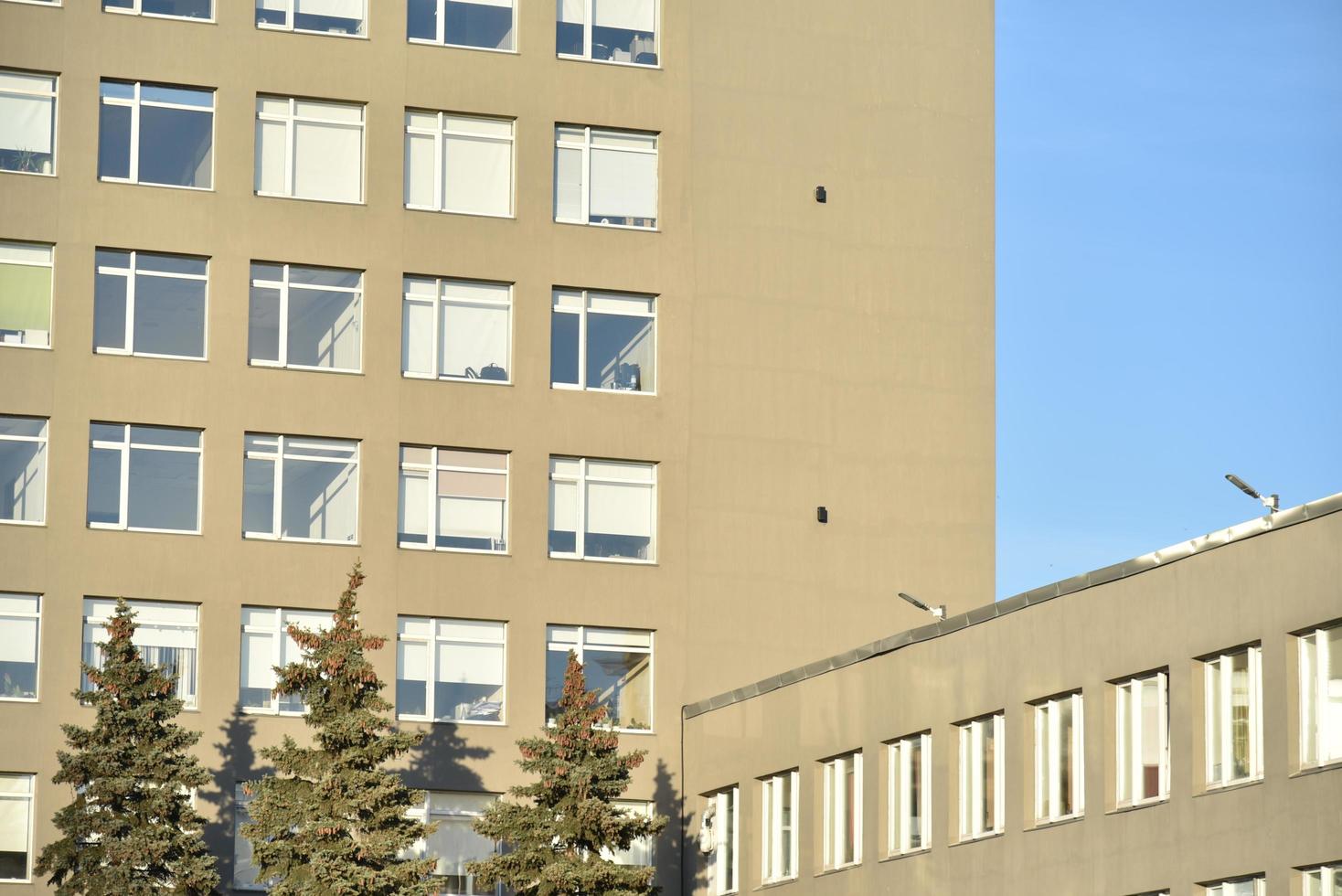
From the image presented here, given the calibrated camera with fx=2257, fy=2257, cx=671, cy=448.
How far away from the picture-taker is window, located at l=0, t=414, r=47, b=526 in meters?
38.0

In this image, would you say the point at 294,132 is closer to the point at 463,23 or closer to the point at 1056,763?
→ the point at 463,23

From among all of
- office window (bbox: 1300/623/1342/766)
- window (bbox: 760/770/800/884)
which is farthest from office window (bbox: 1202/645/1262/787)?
window (bbox: 760/770/800/884)

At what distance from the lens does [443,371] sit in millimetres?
40312

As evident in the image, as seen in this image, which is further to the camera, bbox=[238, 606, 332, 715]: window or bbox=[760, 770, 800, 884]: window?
bbox=[238, 606, 332, 715]: window

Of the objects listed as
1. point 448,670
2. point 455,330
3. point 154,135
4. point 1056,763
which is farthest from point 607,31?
point 1056,763

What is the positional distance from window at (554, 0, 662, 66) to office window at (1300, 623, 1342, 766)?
21.6 metres

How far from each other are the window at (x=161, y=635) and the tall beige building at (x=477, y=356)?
0.08m

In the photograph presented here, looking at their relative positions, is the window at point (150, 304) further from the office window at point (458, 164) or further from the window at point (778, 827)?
the window at point (778, 827)

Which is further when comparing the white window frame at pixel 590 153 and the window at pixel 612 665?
the white window frame at pixel 590 153

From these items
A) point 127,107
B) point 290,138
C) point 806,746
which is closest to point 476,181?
point 290,138

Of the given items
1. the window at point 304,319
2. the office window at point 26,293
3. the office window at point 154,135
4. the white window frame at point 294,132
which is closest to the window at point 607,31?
the white window frame at point 294,132

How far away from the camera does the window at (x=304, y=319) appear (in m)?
39.6

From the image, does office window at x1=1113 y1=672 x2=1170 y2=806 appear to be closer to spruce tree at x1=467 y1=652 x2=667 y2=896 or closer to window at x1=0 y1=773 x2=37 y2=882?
spruce tree at x1=467 y1=652 x2=667 y2=896

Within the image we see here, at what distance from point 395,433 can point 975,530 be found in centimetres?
1101
